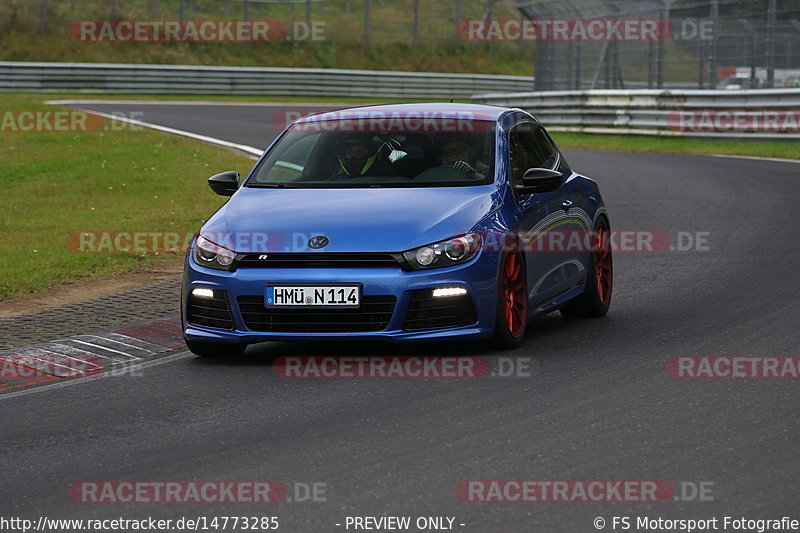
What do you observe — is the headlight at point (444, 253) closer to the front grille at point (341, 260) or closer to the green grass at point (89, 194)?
the front grille at point (341, 260)

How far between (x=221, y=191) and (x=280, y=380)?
6.43ft

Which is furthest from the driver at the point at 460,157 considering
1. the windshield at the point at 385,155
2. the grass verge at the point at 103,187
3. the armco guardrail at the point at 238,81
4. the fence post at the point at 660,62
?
the armco guardrail at the point at 238,81

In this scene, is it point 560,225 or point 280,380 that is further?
point 560,225

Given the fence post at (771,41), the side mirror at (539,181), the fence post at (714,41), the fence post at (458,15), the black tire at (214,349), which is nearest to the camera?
the black tire at (214,349)

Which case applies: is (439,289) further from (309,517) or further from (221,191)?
(309,517)

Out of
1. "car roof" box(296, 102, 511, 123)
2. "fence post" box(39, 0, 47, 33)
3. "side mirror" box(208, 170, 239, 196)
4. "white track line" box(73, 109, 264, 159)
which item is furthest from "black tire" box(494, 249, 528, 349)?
"fence post" box(39, 0, 47, 33)

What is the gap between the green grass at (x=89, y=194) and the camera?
12.8m

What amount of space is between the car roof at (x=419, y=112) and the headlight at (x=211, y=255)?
5.88 ft

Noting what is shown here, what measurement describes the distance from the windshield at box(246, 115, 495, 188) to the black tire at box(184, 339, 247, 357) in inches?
47.3

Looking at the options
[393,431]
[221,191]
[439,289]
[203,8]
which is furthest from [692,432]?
[203,8]

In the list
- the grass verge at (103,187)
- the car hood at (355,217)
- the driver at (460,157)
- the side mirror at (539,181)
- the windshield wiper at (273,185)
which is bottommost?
the grass verge at (103,187)

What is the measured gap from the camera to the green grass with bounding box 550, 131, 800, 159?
2523 cm

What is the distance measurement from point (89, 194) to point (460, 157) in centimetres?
1015

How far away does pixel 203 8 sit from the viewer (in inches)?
2124
